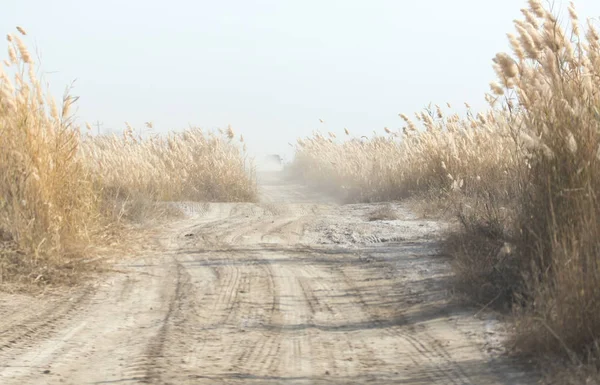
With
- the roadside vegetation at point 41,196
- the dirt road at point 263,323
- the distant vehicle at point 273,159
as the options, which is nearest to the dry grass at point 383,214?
the dirt road at point 263,323

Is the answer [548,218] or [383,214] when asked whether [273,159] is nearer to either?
[383,214]

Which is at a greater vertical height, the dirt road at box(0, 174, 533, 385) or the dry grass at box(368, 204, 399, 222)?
the dry grass at box(368, 204, 399, 222)

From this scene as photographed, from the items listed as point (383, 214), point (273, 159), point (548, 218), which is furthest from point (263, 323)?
point (273, 159)

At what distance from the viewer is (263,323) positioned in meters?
5.86

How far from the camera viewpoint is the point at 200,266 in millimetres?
8266

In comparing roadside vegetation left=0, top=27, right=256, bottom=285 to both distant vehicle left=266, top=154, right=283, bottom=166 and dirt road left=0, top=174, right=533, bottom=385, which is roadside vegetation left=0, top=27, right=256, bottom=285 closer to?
dirt road left=0, top=174, right=533, bottom=385

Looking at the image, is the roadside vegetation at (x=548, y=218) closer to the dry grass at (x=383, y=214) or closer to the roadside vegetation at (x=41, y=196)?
the dry grass at (x=383, y=214)

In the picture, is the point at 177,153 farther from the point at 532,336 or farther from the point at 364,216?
the point at 532,336

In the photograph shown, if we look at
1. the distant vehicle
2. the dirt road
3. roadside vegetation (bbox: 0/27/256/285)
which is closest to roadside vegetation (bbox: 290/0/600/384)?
the dirt road


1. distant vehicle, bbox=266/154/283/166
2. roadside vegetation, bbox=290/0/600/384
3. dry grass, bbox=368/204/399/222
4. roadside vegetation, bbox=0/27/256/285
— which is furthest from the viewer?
distant vehicle, bbox=266/154/283/166

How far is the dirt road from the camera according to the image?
4629mm

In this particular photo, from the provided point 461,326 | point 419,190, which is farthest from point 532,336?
point 419,190

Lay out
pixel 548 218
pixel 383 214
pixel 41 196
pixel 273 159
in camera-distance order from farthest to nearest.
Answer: pixel 273 159 < pixel 383 214 < pixel 41 196 < pixel 548 218

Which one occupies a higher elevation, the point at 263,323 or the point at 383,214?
the point at 383,214
